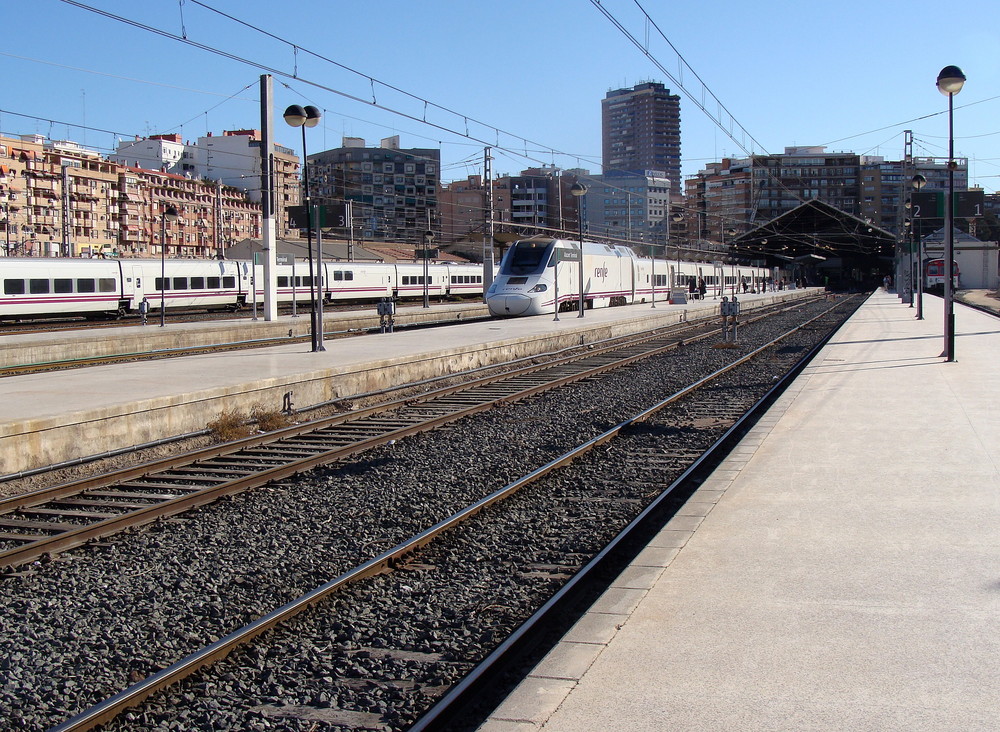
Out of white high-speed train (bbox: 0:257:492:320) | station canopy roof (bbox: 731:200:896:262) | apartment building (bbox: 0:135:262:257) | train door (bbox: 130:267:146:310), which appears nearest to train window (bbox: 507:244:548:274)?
white high-speed train (bbox: 0:257:492:320)

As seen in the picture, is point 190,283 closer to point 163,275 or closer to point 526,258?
point 163,275

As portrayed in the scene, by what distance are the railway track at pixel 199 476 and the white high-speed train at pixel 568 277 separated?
17.0m

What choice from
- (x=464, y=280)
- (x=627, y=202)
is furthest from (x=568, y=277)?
(x=627, y=202)

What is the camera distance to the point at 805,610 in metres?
4.57

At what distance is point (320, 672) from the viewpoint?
4.44m

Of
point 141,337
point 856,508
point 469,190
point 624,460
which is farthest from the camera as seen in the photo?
point 469,190

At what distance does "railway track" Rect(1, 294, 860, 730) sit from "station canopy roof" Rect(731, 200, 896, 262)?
58454mm

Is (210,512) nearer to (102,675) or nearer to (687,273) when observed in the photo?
(102,675)

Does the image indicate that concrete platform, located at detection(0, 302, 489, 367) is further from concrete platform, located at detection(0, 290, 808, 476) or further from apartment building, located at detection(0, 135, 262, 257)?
apartment building, located at detection(0, 135, 262, 257)

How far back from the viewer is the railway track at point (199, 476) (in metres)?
6.95

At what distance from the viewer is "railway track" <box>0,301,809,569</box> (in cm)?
695

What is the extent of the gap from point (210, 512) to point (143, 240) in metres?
104

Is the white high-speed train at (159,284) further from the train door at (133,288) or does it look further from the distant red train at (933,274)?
the distant red train at (933,274)

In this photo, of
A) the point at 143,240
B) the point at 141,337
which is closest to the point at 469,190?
the point at 143,240
